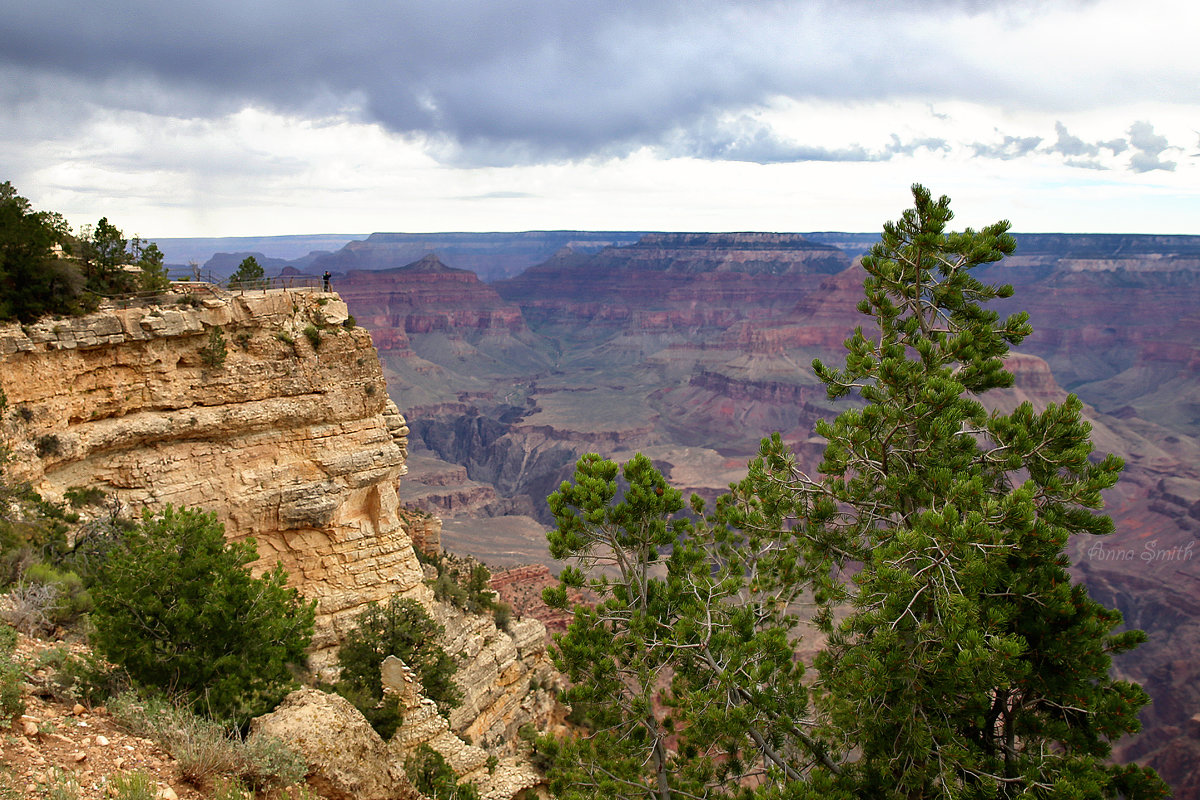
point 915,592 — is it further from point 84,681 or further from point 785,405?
point 785,405

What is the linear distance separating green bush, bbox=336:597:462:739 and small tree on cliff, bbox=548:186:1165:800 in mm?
8411

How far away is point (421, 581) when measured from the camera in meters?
21.8

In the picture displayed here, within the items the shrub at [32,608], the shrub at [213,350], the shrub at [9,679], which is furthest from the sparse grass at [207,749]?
the shrub at [213,350]

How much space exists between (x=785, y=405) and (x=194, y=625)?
478 ft

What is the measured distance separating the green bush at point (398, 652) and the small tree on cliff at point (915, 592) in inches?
331

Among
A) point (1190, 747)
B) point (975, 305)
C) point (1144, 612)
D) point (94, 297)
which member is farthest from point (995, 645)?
point (1144, 612)

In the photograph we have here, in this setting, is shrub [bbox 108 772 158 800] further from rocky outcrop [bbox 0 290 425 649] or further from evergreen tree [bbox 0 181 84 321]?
evergreen tree [bbox 0 181 84 321]

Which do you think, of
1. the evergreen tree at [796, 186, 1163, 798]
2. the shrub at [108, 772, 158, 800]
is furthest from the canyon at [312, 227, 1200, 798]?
the shrub at [108, 772, 158, 800]

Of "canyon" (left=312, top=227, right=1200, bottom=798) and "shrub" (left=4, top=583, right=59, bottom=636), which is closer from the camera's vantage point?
"shrub" (left=4, top=583, right=59, bottom=636)

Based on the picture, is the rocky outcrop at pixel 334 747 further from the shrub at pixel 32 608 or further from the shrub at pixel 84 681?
the shrub at pixel 32 608

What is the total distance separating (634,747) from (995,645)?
5314 mm

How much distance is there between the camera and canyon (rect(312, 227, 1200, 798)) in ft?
247

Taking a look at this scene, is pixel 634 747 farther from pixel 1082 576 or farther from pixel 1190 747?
pixel 1082 576

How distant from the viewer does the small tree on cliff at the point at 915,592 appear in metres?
8.28
